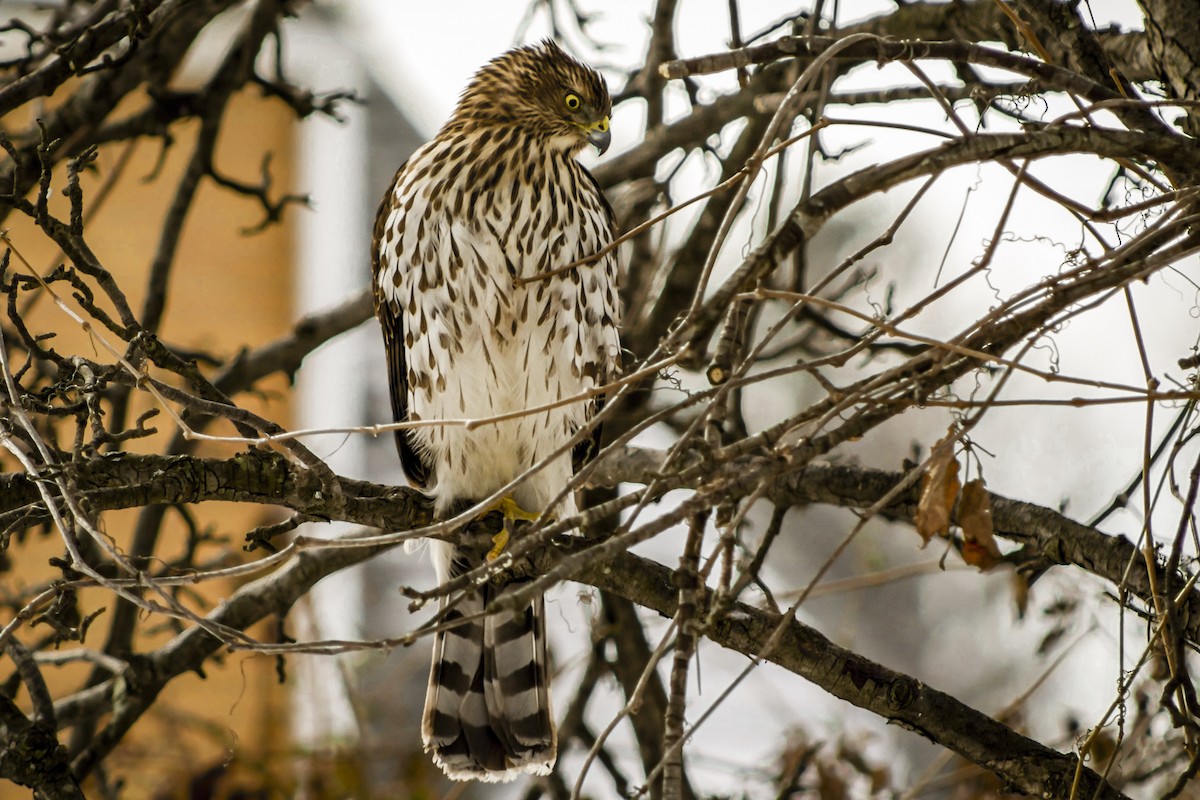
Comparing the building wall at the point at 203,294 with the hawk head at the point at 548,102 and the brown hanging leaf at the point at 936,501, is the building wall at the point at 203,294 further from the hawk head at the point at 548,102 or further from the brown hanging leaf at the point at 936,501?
the brown hanging leaf at the point at 936,501

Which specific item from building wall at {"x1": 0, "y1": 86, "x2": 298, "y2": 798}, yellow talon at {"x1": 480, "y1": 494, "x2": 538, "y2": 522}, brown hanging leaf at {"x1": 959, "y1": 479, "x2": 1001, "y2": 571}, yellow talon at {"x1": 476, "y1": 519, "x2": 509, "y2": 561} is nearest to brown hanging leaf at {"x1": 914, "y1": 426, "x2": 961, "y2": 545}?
brown hanging leaf at {"x1": 959, "y1": 479, "x2": 1001, "y2": 571}

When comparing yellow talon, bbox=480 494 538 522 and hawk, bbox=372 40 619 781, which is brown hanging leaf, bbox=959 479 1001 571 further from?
yellow talon, bbox=480 494 538 522

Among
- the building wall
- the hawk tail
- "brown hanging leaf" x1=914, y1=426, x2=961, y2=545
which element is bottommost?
"brown hanging leaf" x1=914, y1=426, x2=961, y2=545

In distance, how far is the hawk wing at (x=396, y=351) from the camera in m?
3.76

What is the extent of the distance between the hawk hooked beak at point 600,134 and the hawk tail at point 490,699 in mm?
1349

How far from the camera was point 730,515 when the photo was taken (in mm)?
2141

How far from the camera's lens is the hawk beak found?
3865 mm

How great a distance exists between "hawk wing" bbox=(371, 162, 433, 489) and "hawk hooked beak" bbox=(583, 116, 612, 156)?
1.85ft

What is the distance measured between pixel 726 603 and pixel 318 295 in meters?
8.67

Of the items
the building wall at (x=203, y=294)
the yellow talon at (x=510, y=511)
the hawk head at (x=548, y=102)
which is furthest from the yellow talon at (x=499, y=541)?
the building wall at (x=203, y=294)

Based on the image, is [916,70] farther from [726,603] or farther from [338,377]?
[338,377]

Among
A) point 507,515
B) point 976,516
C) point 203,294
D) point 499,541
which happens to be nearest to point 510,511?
point 507,515

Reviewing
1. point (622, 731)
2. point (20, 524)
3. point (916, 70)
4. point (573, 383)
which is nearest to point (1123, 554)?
point (916, 70)

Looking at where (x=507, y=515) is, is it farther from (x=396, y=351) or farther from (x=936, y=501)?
(x=936, y=501)
